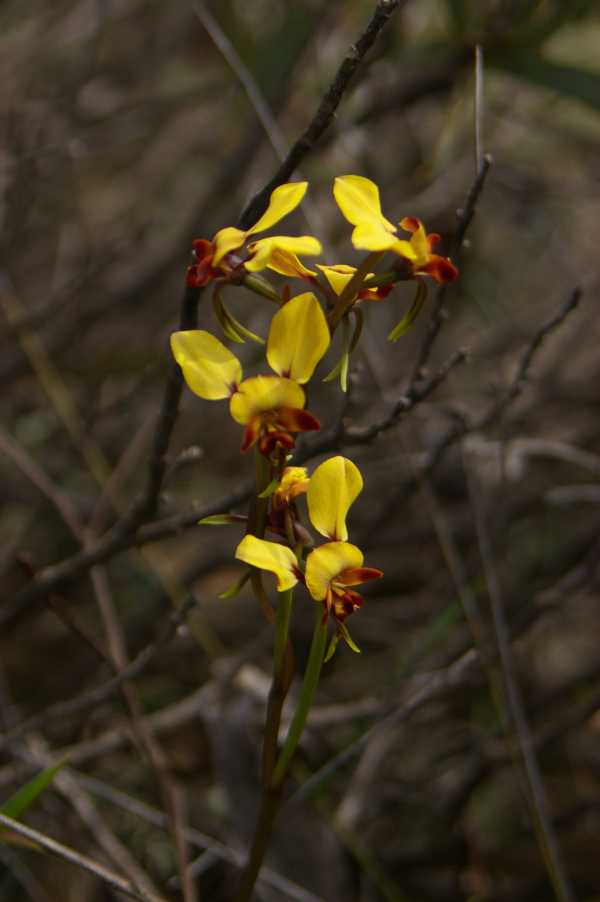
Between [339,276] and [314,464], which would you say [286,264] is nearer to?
[339,276]

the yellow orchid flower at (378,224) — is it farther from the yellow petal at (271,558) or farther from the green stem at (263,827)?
the green stem at (263,827)

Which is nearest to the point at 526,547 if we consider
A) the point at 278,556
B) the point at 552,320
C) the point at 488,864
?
the point at 488,864

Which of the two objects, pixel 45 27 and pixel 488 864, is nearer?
pixel 488 864

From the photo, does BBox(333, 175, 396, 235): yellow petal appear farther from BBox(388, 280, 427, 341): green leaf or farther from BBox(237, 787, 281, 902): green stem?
BBox(237, 787, 281, 902): green stem

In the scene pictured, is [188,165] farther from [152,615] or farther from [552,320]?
[552,320]

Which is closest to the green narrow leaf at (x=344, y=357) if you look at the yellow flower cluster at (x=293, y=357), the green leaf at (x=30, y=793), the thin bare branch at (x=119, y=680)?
the yellow flower cluster at (x=293, y=357)

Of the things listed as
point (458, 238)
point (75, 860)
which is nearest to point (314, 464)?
point (458, 238)

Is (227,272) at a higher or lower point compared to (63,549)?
higher
